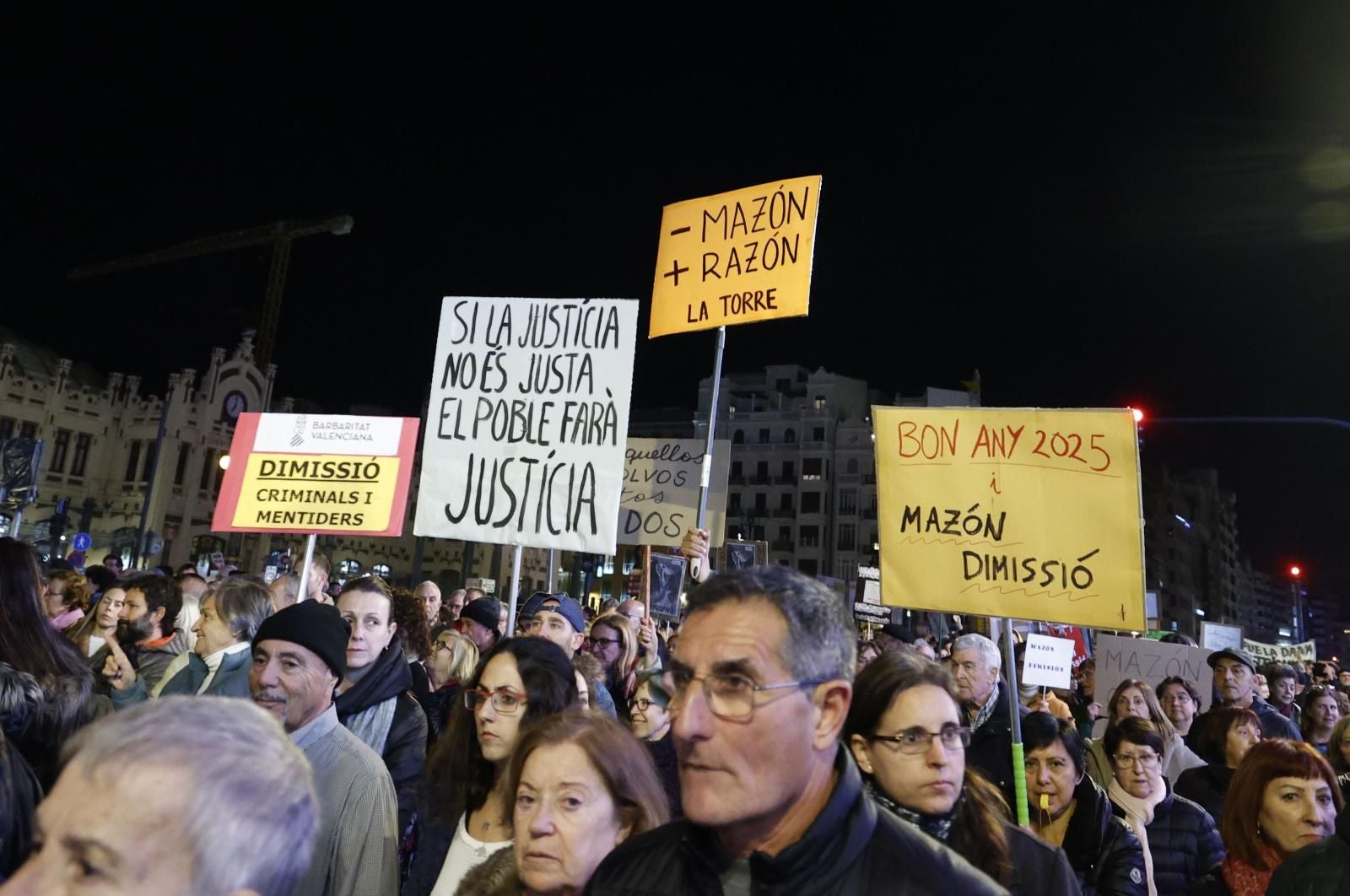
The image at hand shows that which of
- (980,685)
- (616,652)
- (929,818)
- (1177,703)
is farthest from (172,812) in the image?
(1177,703)

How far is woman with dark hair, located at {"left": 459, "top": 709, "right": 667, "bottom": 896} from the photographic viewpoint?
2.56 metres

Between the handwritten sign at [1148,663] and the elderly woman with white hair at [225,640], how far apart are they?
28.4 feet

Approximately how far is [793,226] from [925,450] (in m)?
2.90

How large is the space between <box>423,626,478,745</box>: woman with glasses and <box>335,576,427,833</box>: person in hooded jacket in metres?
0.83

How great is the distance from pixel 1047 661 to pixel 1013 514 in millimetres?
6673

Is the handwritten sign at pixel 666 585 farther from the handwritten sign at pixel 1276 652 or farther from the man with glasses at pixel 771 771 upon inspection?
the handwritten sign at pixel 1276 652

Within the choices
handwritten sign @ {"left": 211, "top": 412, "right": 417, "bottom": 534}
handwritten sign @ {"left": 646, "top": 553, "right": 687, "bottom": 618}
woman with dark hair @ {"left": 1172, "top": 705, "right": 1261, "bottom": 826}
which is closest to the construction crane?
handwritten sign @ {"left": 646, "top": 553, "right": 687, "bottom": 618}

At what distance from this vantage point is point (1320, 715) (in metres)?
7.52

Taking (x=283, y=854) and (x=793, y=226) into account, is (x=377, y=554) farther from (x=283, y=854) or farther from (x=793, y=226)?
(x=283, y=854)

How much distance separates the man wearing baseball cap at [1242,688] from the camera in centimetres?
734

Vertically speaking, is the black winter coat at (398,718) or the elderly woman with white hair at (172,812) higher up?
the elderly woman with white hair at (172,812)

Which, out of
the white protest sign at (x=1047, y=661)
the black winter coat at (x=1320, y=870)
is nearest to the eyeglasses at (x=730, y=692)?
the black winter coat at (x=1320, y=870)

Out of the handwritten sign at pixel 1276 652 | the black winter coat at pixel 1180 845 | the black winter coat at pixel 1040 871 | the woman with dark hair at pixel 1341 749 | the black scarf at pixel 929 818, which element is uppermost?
the handwritten sign at pixel 1276 652

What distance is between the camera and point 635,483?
36.6ft
